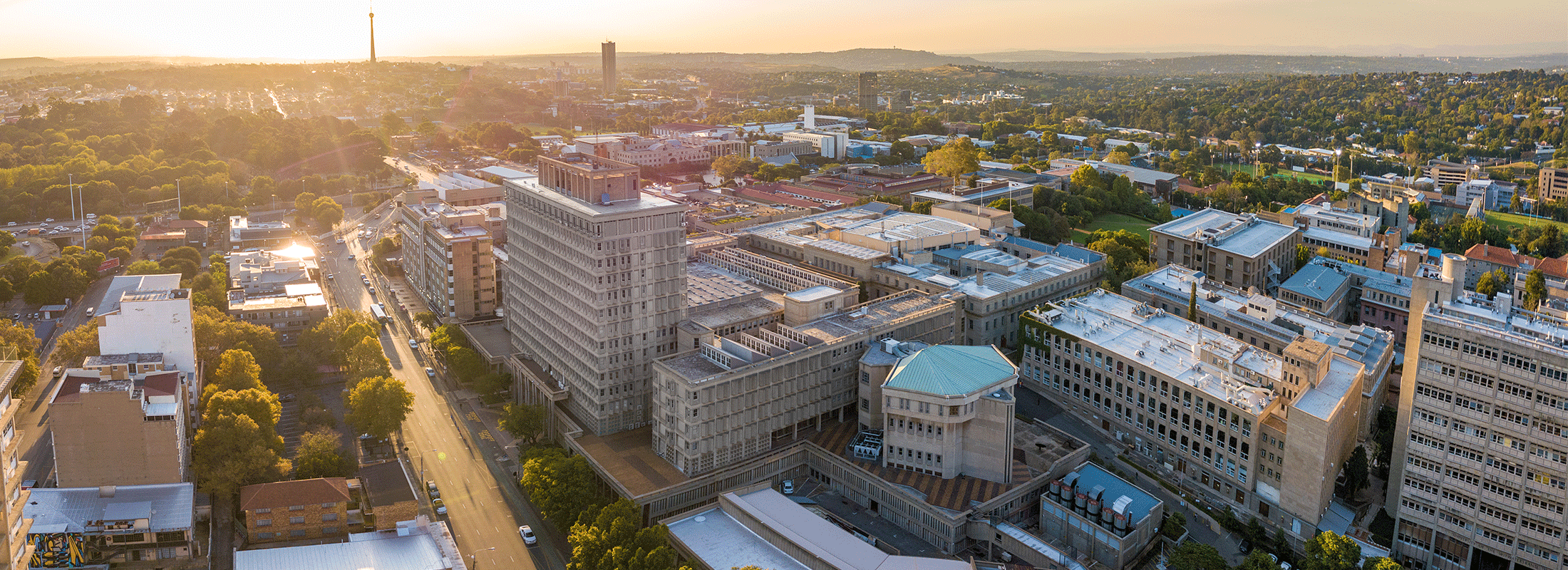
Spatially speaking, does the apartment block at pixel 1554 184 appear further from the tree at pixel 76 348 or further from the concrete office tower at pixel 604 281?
the tree at pixel 76 348

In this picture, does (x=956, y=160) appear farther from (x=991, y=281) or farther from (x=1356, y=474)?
(x=1356, y=474)

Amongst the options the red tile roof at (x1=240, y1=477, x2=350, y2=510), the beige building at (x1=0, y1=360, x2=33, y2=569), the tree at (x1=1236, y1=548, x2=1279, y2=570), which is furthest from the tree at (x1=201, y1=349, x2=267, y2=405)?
→ the tree at (x1=1236, y1=548, x2=1279, y2=570)

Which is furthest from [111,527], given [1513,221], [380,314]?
[1513,221]

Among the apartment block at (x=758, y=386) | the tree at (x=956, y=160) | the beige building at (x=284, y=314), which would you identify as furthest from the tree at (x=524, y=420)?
the tree at (x=956, y=160)

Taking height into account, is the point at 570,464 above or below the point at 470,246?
below

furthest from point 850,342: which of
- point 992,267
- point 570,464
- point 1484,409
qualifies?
point 1484,409

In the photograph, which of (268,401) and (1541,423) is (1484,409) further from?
(268,401)

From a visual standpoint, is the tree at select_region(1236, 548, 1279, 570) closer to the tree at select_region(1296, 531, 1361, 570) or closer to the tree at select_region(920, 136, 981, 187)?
the tree at select_region(1296, 531, 1361, 570)
